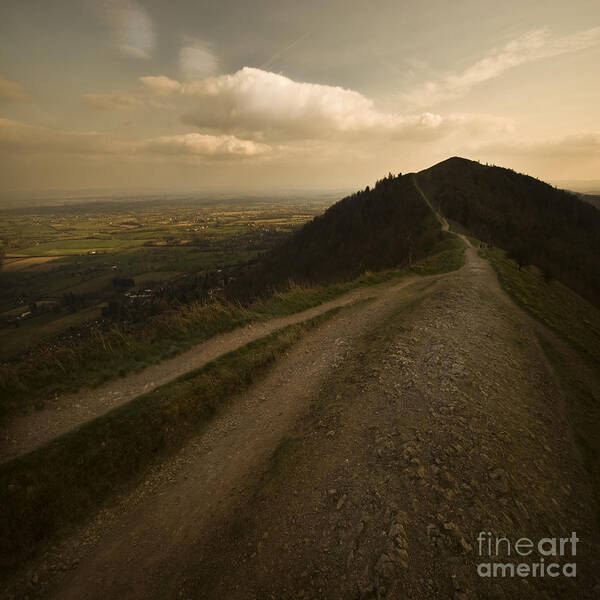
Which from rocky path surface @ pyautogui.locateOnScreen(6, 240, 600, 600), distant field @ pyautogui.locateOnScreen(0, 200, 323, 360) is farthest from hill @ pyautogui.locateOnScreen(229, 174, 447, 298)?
rocky path surface @ pyautogui.locateOnScreen(6, 240, 600, 600)

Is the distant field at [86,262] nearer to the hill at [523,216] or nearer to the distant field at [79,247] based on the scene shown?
the distant field at [79,247]

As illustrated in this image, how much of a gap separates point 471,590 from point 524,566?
1292mm

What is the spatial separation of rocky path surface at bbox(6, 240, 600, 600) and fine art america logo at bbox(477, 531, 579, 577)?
5cm

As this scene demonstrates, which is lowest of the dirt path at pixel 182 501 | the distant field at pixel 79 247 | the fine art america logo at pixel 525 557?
the distant field at pixel 79 247

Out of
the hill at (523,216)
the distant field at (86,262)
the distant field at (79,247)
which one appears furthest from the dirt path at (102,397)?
the distant field at (79,247)

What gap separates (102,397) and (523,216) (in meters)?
83.1

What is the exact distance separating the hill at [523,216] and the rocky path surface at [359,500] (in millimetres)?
28859

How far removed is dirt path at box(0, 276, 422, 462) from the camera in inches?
322

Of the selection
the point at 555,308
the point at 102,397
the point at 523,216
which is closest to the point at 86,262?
the point at 102,397

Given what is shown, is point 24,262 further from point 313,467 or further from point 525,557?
point 525,557

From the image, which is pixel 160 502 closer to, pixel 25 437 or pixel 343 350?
pixel 25 437

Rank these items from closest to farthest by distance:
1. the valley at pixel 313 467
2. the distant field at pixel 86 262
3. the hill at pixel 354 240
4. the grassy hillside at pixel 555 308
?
1. the valley at pixel 313 467
2. the grassy hillside at pixel 555 308
3. the hill at pixel 354 240
4. the distant field at pixel 86 262

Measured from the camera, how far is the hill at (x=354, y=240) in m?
48.2

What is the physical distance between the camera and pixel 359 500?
19.3ft
